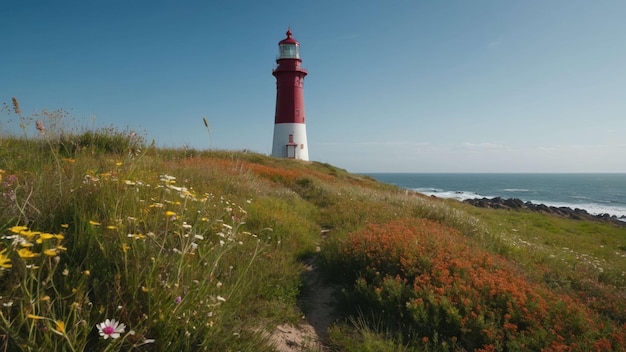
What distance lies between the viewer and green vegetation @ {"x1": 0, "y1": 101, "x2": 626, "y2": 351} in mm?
2234

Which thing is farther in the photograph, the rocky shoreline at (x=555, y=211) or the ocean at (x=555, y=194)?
the ocean at (x=555, y=194)

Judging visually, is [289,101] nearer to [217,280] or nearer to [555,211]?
[555,211]

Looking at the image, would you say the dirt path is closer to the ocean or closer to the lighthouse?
the lighthouse

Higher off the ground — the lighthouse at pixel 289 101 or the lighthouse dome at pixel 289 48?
the lighthouse dome at pixel 289 48

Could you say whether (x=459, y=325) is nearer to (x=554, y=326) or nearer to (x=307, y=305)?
(x=554, y=326)

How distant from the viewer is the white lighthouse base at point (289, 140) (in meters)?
34.8

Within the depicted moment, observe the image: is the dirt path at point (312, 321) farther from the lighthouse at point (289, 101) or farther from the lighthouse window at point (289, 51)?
the lighthouse window at point (289, 51)

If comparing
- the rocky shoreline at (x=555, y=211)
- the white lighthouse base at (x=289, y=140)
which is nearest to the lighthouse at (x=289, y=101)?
the white lighthouse base at (x=289, y=140)

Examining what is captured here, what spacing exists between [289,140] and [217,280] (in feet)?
104

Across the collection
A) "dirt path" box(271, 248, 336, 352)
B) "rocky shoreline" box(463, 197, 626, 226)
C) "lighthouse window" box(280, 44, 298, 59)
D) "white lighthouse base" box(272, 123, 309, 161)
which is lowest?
"rocky shoreline" box(463, 197, 626, 226)

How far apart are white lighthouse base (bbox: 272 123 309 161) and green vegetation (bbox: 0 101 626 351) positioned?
27437mm

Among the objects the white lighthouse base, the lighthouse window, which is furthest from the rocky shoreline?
the lighthouse window

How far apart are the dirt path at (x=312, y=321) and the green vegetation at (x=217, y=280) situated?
0.43ft

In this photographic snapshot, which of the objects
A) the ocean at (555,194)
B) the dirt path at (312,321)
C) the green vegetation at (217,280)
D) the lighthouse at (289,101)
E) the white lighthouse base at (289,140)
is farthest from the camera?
the ocean at (555,194)
